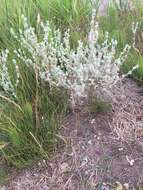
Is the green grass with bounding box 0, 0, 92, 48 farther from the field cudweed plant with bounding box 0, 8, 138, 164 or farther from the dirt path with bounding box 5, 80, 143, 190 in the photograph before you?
the dirt path with bounding box 5, 80, 143, 190

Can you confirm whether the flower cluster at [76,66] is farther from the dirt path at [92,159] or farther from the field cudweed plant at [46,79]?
the dirt path at [92,159]

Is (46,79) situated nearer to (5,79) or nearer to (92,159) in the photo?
(5,79)

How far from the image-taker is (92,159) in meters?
2.15

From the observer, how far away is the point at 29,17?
2730mm

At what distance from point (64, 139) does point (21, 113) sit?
0.24m

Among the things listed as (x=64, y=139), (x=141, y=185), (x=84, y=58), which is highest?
(x=84, y=58)

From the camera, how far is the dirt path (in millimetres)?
2084

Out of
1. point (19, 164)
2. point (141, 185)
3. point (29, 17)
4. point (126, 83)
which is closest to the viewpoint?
point (141, 185)

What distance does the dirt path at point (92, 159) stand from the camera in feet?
6.84

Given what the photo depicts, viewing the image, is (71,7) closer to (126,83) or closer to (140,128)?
(126,83)

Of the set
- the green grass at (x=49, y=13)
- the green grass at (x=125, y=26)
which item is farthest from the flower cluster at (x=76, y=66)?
the green grass at (x=49, y=13)

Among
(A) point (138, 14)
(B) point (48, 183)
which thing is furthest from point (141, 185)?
(A) point (138, 14)

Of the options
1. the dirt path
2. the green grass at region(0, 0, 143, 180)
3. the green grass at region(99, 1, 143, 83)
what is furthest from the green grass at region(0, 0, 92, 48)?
the dirt path

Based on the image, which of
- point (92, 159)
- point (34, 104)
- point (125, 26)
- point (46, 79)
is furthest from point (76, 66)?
point (125, 26)
